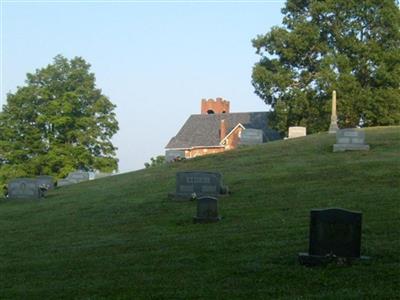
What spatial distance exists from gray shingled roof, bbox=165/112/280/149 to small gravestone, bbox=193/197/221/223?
68773 millimetres

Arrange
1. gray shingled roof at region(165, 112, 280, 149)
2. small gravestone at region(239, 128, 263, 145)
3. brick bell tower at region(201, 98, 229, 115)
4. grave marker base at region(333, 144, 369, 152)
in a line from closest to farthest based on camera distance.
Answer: grave marker base at region(333, 144, 369, 152)
small gravestone at region(239, 128, 263, 145)
gray shingled roof at region(165, 112, 280, 149)
brick bell tower at region(201, 98, 229, 115)

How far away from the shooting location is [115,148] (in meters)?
60.8

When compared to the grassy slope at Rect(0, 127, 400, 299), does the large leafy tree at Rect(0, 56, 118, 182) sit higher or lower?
higher

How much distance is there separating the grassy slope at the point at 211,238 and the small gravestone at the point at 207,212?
35cm

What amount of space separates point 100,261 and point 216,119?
81250 mm

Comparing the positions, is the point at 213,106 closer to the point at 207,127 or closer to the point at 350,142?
the point at 207,127

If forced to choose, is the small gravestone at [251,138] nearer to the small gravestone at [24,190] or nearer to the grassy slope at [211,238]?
the grassy slope at [211,238]

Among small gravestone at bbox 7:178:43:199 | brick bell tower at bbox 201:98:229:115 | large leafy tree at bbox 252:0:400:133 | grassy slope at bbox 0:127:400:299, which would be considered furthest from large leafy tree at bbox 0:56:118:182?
brick bell tower at bbox 201:98:229:115

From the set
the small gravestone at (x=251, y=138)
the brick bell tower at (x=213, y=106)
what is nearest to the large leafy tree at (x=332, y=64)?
the small gravestone at (x=251, y=138)

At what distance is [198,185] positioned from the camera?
850 inches

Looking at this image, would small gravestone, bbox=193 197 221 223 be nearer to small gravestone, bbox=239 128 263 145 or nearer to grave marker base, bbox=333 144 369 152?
grave marker base, bbox=333 144 369 152

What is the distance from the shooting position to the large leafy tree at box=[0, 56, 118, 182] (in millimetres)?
56500

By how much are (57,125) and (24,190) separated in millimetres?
29785

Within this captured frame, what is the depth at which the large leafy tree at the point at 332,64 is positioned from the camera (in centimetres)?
5109
